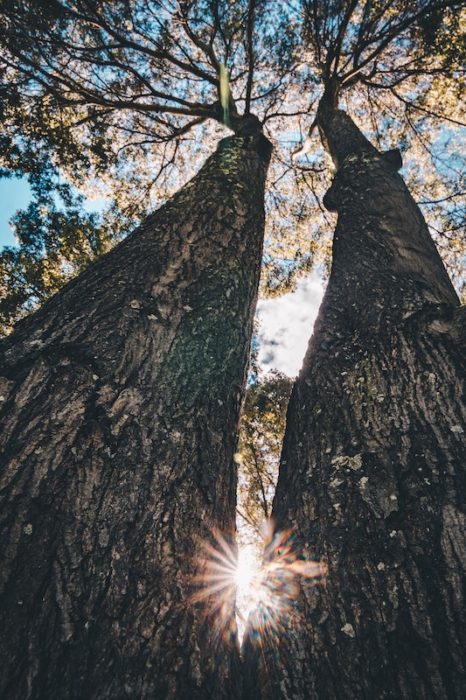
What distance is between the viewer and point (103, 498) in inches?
46.8

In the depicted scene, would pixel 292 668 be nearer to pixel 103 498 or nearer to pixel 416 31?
pixel 103 498

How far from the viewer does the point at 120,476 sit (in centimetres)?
125

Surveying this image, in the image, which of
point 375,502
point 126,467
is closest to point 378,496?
point 375,502

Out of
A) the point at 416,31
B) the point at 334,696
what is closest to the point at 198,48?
the point at 416,31

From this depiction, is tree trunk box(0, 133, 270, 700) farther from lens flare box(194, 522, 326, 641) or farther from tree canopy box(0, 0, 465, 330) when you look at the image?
tree canopy box(0, 0, 465, 330)

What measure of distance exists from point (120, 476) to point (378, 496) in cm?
86

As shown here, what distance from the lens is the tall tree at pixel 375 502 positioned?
0.98 meters

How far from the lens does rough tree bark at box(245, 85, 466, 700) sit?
3.22 feet

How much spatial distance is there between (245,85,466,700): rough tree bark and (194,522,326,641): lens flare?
3 cm

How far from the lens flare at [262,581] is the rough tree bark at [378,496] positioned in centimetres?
3

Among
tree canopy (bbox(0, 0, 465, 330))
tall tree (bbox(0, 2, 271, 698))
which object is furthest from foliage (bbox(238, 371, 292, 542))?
tall tree (bbox(0, 2, 271, 698))

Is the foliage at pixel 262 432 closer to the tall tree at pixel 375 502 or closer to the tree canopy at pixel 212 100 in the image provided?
the tree canopy at pixel 212 100

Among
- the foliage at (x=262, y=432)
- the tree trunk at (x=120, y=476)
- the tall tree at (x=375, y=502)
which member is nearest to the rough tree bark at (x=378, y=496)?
the tall tree at (x=375, y=502)

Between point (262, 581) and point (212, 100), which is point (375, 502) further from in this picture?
point (212, 100)
